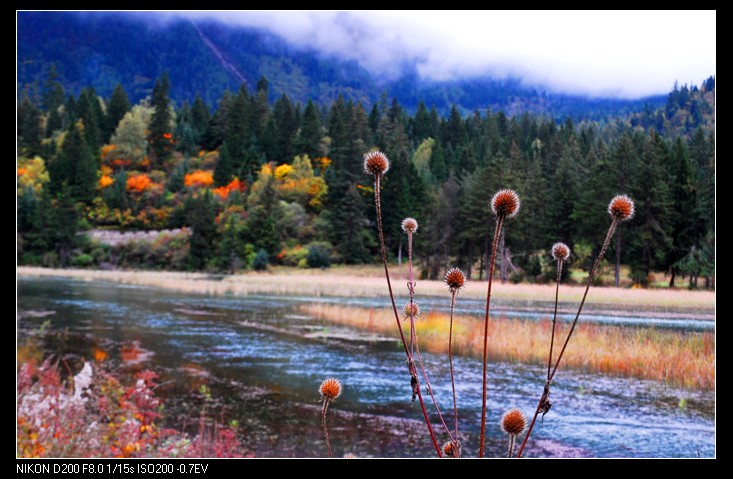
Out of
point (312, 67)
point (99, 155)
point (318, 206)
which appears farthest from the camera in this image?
point (312, 67)

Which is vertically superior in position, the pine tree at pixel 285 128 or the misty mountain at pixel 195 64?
the misty mountain at pixel 195 64

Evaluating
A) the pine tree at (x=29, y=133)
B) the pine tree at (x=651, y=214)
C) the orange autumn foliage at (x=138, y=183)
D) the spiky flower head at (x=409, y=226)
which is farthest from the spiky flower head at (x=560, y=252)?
the pine tree at (x=29, y=133)

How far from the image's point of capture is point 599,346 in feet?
37.6

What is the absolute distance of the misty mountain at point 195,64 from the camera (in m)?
74.1

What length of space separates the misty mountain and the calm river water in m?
46.9

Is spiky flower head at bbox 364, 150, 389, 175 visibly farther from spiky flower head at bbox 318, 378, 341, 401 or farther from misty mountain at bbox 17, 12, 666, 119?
misty mountain at bbox 17, 12, 666, 119

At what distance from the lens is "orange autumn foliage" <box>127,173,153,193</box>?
49.2 m

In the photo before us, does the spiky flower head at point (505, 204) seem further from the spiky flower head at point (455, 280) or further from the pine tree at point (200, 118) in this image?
the pine tree at point (200, 118)

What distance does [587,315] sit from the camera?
14.6 m

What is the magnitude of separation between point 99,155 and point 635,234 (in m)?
44.9

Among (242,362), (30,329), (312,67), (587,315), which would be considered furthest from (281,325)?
(312,67)

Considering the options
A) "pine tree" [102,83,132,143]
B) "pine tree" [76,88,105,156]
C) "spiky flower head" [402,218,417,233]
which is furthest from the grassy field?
"pine tree" [102,83,132,143]

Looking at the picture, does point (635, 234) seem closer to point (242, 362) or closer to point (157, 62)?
point (242, 362)

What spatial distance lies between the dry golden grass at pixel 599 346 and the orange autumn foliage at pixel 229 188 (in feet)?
115
